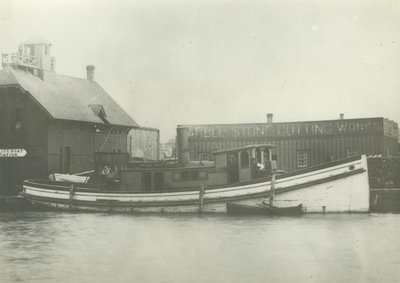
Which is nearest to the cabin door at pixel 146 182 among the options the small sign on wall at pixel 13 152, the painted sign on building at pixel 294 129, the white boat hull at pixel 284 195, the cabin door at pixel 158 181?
the cabin door at pixel 158 181

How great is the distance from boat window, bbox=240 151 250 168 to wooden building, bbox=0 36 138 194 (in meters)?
11.2

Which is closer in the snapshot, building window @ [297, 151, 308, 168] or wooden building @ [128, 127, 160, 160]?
building window @ [297, 151, 308, 168]

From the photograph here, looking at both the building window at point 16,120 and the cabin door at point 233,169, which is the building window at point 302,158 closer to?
the cabin door at point 233,169

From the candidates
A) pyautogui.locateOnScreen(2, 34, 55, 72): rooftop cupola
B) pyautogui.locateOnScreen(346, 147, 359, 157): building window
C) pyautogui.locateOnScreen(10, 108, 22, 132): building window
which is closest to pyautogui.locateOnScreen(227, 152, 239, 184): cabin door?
pyautogui.locateOnScreen(346, 147, 359, 157): building window

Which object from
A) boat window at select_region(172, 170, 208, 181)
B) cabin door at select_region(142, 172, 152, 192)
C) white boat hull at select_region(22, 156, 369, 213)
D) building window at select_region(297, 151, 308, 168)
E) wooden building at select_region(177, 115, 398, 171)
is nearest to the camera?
white boat hull at select_region(22, 156, 369, 213)

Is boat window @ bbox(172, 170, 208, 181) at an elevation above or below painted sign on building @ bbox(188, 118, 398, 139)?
below

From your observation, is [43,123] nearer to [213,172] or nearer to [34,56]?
[34,56]

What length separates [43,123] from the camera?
30.4 metres

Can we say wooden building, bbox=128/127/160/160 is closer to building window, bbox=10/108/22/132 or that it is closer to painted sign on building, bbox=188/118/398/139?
painted sign on building, bbox=188/118/398/139

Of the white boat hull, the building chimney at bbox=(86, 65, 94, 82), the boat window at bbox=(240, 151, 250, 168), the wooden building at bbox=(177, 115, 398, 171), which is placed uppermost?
the building chimney at bbox=(86, 65, 94, 82)

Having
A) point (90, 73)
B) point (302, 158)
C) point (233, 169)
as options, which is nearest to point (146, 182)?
point (233, 169)

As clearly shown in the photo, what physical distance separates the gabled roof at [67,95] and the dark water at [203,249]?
1029 centimetres

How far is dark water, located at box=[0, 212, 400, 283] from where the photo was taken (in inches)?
458

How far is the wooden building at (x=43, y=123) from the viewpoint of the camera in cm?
3014
